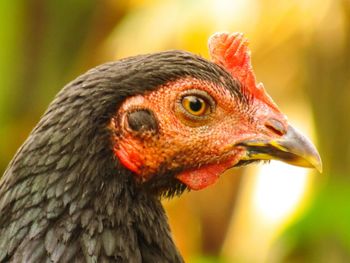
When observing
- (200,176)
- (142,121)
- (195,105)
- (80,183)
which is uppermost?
(195,105)

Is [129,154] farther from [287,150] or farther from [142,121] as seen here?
[287,150]

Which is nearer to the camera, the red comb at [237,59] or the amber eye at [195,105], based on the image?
the amber eye at [195,105]

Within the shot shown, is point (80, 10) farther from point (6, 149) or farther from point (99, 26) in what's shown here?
point (6, 149)

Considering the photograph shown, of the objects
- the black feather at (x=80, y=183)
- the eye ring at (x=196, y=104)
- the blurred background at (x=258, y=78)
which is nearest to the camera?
the black feather at (x=80, y=183)

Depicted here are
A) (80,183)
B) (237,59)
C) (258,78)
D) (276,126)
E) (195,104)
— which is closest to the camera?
(80,183)

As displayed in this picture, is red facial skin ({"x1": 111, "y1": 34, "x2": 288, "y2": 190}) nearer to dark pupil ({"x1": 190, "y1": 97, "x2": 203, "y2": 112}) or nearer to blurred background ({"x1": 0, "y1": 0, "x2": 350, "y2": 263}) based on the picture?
dark pupil ({"x1": 190, "y1": 97, "x2": 203, "y2": 112})

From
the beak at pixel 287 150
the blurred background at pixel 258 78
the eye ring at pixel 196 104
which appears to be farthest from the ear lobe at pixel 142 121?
the blurred background at pixel 258 78

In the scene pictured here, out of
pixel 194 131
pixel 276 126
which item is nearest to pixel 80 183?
pixel 194 131

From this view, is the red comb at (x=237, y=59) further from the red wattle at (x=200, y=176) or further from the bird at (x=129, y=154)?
the red wattle at (x=200, y=176)
